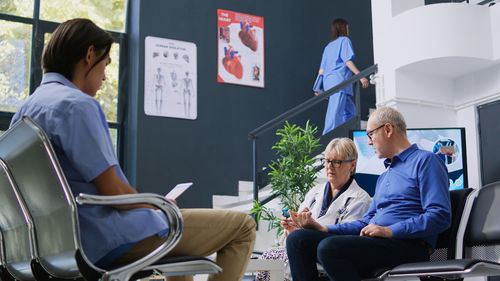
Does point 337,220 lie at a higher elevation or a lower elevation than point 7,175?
lower

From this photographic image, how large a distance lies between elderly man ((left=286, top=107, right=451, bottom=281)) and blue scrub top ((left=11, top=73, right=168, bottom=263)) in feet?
3.45

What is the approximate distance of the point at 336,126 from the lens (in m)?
6.55

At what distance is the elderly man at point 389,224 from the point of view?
8.20 ft

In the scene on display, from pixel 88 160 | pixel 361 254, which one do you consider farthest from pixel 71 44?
pixel 361 254

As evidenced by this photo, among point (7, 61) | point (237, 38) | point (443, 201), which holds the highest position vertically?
point (237, 38)

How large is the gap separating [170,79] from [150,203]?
5919 millimetres

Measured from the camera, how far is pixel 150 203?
1.66 metres

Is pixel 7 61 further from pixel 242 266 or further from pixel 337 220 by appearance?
pixel 242 266

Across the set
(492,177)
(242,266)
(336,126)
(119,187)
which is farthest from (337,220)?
(336,126)

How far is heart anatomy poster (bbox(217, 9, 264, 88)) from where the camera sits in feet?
25.7

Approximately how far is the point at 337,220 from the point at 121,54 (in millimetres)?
5032

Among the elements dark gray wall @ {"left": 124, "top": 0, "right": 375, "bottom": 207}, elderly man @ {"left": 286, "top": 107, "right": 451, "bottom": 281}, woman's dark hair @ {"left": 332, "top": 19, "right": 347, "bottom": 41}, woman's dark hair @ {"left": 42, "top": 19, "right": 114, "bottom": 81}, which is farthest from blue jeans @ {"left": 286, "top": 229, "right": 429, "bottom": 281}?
dark gray wall @ {"left": 124, "top": 0, "right": 375, "bottom": 207}

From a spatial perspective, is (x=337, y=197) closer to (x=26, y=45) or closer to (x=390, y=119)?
(x=390, y=119)

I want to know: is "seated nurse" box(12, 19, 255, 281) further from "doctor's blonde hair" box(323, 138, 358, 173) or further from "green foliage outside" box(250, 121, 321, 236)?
"green foliage outside" box(250, 121, 321, 236)
